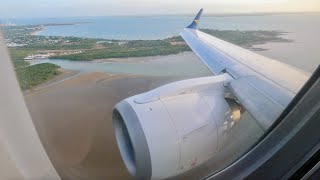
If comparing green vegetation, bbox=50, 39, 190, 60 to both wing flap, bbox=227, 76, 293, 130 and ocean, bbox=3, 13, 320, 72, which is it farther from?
wing flap, bbox=227, 76, 293, 130

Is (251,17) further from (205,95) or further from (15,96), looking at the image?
(15,96)

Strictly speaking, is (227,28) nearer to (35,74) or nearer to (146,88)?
(146,88)

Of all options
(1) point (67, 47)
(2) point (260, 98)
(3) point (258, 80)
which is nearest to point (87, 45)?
(1) point (67, 47)

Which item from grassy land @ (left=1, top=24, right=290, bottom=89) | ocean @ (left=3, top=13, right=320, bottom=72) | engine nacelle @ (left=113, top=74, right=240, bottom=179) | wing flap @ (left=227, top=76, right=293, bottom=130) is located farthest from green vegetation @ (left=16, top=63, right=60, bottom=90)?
wing flap @ (left=227, top=76, right=293, bottom=130)

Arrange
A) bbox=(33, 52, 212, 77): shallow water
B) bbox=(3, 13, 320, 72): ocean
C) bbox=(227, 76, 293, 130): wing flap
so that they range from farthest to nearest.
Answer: bbox=(227, 76, 293, 130): wing flap < bbox=(33, 52, 212, 77): shallow water < bbox=(3, 13, 320, 72): ocean

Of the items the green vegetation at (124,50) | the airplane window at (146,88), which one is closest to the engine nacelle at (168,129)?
the airplane window at (146,88)

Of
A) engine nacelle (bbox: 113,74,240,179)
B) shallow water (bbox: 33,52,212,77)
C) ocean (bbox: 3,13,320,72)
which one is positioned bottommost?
engine nacelle (bbox: 113,74,240,179)

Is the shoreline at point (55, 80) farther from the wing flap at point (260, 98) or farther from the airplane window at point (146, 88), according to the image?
the wing flap at point (260, 98)
